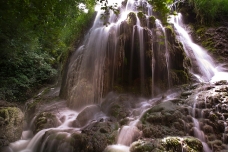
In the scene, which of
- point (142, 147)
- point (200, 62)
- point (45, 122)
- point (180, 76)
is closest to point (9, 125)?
point (45, 122)

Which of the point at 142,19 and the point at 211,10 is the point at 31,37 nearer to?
the point at 142,19

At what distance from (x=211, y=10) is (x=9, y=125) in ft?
48.2

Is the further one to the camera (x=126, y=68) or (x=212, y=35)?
(x=212, y=35)

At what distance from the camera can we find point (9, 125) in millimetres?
5531

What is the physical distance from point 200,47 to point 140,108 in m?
7.86

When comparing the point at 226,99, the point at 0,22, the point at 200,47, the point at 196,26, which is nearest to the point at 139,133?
the point at 226,99

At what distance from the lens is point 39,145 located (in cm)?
511

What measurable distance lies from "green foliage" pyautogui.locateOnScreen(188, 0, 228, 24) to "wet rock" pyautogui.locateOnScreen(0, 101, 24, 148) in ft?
46.0

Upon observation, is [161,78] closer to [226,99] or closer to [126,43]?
[126,43]

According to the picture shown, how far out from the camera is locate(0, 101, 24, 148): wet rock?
5.32 metres

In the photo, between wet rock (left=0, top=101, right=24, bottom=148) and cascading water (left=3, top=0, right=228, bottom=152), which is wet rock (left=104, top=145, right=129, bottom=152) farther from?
wet rock (left=0, top=101, right=24, bottom=148)

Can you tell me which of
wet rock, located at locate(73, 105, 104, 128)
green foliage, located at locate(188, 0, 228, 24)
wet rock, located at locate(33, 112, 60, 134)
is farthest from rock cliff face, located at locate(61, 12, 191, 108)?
green foliage, located at locate(188, 0, 228, 24)

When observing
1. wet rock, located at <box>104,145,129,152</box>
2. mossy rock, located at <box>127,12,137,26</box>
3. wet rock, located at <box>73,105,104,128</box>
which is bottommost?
wet rock, located at <box>104,145,129,152</box>

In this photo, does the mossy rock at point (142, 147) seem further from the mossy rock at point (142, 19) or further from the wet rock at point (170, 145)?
the mossy rock at point (142, 19)
